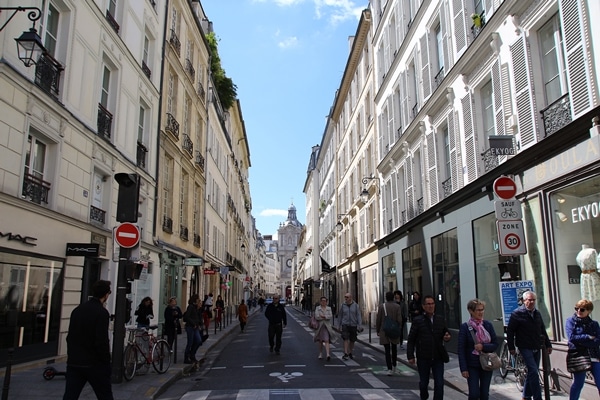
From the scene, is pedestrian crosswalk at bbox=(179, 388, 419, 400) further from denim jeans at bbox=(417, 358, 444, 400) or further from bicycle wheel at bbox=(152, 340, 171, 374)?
bicycle wheel at bbox=(152, 340, 171, 374)

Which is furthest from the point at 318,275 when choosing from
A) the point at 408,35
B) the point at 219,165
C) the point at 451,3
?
the point at 451,3

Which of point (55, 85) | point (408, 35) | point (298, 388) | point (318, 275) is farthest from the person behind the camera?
point (318, 275)

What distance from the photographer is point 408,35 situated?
63.3 feet

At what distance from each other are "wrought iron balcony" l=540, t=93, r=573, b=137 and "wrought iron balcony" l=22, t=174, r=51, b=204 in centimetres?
1052

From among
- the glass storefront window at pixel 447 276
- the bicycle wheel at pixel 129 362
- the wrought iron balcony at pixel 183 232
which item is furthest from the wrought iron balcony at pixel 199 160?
the bicycle wheel at pixel 129 362

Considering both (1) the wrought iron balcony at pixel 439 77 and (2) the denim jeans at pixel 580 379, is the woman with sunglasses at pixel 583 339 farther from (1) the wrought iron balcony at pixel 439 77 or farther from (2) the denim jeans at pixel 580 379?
(1) the wrought iron balcony at pixel 439 77

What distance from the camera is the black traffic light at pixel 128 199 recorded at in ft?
31.2

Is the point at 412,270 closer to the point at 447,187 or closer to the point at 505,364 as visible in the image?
the point at 447,187

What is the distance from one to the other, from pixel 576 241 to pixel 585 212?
0.60m

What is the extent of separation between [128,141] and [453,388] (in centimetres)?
1236

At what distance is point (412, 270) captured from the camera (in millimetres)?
19438

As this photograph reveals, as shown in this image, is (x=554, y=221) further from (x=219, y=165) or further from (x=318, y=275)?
(x=318, y=275)

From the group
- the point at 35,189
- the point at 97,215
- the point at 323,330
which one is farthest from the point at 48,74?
the point at 323,330

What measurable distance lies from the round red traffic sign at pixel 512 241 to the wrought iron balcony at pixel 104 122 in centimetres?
1114
